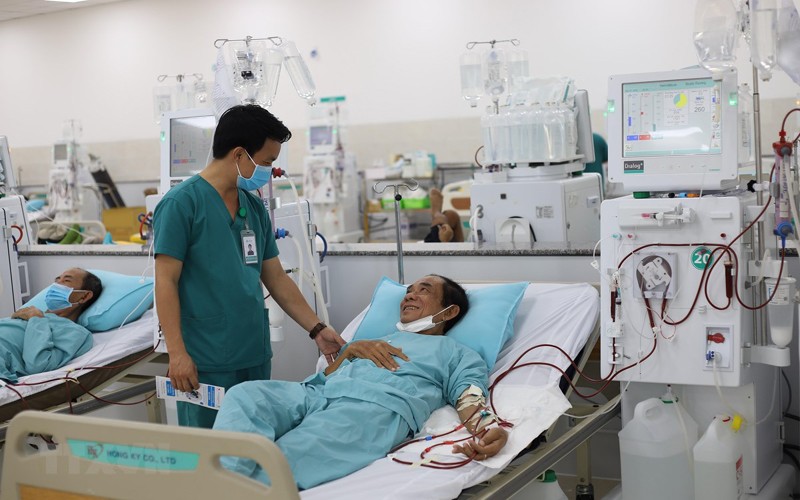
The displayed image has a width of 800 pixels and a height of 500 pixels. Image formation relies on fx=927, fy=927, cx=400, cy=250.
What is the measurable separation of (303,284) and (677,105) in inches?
71.2

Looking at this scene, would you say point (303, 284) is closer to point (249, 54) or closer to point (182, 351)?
point (249, 54)

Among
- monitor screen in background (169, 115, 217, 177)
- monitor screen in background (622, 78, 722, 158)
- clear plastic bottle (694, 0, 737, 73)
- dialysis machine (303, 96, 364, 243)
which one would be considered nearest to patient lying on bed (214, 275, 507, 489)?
monitor screen in background (622, 78, 722, 158)

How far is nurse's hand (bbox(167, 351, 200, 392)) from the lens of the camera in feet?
9.02

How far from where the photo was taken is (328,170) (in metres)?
8.48

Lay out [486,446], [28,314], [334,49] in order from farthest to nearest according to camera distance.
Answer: [334,49]
[28,314]
[486,446]

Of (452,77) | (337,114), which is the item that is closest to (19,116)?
(337,114)

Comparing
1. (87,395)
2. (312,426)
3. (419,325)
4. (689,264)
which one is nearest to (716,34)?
(689,264)

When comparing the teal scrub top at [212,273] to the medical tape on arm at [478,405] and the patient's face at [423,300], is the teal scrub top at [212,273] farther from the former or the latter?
the medical tape on arm at [478,405]

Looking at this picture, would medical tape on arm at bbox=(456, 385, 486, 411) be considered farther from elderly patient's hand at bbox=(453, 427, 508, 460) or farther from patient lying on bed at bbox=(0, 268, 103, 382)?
patient lying on bed at bbox=(0, 268, 103, 382)

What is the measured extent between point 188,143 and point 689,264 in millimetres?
2312

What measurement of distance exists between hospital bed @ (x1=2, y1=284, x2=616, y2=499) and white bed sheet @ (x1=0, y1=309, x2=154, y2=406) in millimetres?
952

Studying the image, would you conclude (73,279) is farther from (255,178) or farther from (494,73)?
(494,73)

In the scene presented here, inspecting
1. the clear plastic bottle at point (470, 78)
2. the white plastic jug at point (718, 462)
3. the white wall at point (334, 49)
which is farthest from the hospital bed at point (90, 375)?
the white wall at point (334, 49)

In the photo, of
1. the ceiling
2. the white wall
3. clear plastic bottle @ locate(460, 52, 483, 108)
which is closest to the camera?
clear plastic bottle @ locate(460, 52, 483, 108)
